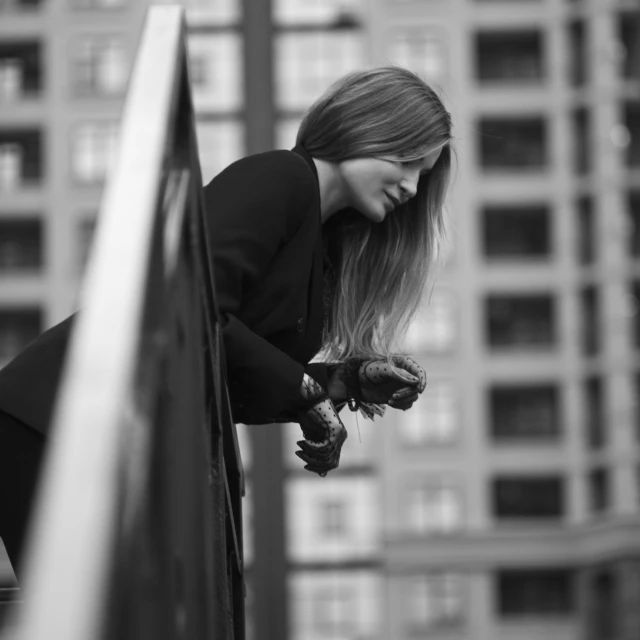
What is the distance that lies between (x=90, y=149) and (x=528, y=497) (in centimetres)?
709

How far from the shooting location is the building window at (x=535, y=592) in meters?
19.9

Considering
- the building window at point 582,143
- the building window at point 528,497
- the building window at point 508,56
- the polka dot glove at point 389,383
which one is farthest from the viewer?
the building window at point 508,56

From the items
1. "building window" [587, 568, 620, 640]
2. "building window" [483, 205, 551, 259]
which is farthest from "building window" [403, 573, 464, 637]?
"building window" [483, 205, 551, 259]

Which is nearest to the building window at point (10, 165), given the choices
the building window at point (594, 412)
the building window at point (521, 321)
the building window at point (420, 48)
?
the building window at point (420, 48)

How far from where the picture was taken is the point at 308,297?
1049 mm

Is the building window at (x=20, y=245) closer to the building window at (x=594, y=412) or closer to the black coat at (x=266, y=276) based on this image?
the building window at (x=594, y=412)

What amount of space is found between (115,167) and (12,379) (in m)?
0.27

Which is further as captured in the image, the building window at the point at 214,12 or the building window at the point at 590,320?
the building window at the point at 214,12

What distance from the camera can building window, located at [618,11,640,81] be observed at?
782 inches

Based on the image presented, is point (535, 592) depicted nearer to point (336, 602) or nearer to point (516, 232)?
point (336, 602)

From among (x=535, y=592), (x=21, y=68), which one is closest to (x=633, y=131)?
(x=535, y=592)

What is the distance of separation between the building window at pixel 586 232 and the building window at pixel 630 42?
5.62ft

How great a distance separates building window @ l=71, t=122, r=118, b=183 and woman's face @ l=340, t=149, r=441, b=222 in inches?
747

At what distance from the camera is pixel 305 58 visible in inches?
797
